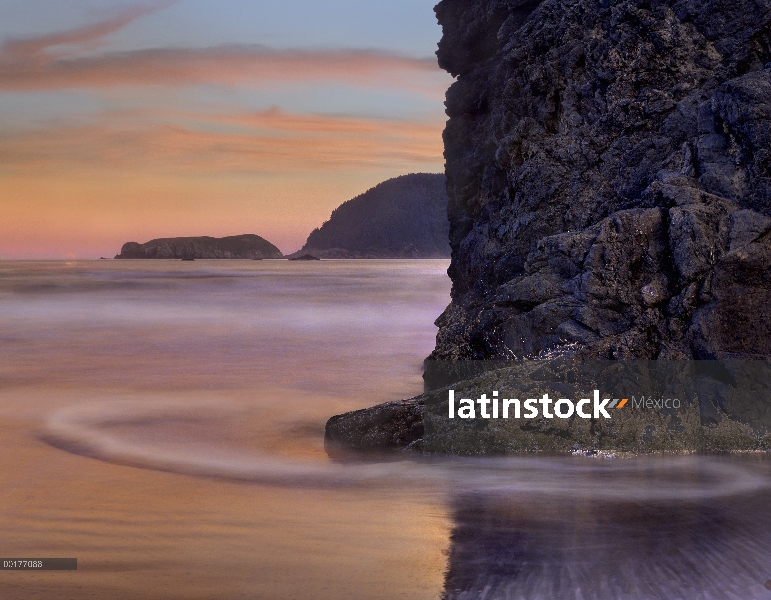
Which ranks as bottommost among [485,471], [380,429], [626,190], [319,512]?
[319,512]

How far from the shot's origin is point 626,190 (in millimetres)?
11094

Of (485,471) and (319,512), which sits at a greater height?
(485,471)

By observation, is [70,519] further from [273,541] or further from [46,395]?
[46,395]

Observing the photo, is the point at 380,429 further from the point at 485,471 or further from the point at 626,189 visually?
the point at 626,189

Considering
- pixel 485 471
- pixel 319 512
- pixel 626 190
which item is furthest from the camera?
pixel 626 190

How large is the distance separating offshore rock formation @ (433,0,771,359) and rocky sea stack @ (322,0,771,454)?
20mm

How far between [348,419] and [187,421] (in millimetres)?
3021

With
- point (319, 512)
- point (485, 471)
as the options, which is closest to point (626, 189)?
point (485, 471)

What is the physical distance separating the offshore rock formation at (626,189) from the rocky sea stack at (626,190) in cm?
2

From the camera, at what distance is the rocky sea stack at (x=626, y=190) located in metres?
8.84

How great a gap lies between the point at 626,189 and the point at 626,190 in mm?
22

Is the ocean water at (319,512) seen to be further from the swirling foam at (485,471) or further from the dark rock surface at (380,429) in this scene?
the dark rock surface at (380,429)

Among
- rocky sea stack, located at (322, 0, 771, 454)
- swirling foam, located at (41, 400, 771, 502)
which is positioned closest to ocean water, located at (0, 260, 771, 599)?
swirling foam, located at (41, 400, 771, 502)

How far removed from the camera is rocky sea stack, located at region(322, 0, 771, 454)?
8.84 meters
